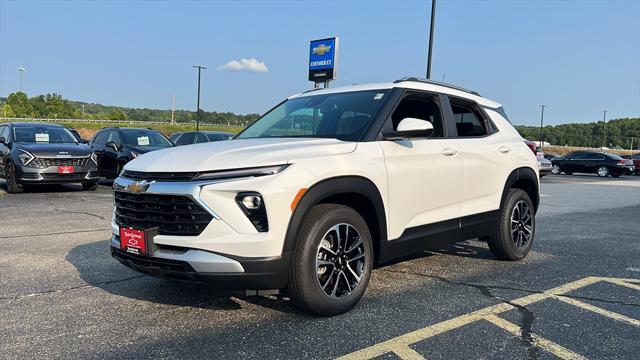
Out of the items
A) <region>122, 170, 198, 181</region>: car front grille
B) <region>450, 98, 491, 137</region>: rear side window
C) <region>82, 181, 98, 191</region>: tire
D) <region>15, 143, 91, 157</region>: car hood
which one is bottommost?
<region>82, 181, 98, 191</region>: tire

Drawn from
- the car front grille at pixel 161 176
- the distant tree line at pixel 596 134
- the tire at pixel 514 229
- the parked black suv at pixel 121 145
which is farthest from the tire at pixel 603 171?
the distant tree line at pixel 596 134

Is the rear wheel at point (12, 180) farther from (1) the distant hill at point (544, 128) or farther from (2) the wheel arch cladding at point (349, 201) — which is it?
(1) the distant hill at point (544, 128)

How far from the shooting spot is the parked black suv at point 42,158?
1091 centimetres

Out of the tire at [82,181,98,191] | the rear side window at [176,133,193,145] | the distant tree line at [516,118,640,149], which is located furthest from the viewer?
the distant tree line at [516,118,640,149]

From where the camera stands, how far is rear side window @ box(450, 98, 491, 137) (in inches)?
205

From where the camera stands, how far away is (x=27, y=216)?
27.0 feet

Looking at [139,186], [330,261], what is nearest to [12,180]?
[139,186]

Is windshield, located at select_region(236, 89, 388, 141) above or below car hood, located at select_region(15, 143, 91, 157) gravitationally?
above

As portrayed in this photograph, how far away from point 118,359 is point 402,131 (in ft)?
8.48

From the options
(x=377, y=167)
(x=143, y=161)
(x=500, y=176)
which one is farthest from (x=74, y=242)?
(x=500, y=176)

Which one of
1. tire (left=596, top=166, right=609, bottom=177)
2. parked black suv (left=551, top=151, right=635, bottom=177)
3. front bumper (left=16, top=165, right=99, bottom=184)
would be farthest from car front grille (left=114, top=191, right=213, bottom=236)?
tire (left=596, top=166, right=609, bottom=177)

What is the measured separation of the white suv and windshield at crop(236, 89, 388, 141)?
0.05ft

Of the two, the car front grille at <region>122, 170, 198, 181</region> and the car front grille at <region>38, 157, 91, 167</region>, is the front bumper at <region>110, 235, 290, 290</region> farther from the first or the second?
the car front grille at <region>38, 157, 91, 167</region>

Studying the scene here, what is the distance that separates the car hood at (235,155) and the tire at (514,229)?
2.43 m
